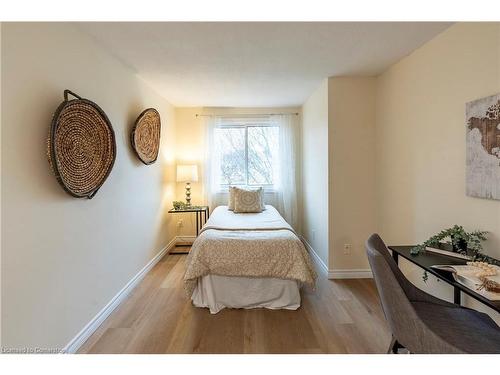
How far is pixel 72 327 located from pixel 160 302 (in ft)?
2.62

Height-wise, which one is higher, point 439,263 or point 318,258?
point 439,263

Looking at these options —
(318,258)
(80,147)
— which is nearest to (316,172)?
(318,258)

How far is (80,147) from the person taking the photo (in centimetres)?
176

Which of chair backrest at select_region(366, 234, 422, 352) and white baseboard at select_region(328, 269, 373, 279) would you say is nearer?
chair backrest at select_region(366, 234, 422, 352)

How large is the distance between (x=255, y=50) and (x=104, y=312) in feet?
8.60

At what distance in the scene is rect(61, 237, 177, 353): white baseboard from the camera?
1739 mm

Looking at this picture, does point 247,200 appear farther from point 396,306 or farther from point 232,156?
point 396,306

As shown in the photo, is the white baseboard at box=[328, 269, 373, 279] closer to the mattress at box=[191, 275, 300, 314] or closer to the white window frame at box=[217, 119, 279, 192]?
the mattress at box=[191, 275, 300, 314]

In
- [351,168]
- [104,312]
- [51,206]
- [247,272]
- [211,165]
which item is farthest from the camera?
[211,165]

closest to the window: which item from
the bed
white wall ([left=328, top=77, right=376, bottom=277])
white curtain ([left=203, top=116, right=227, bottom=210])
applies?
white curtain ([left=203, top=116, right=227, bottom=210])

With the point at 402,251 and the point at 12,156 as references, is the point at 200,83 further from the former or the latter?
the point at 402,251

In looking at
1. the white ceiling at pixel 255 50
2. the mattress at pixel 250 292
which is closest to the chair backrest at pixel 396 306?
the mattress at pixel 250 292

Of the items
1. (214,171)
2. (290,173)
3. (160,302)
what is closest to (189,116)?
(214,171)
